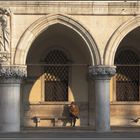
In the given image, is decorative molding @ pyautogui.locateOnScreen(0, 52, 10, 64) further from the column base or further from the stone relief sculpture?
the column base

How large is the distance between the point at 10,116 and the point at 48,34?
4494 millimetres

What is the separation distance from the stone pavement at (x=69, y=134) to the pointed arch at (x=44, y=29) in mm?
2710

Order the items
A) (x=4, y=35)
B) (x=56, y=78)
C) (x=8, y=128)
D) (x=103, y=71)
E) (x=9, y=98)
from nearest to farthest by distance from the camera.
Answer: (x=8, y=128) < (x=9, y=98) < (x=4, y=35) < (x=103, y=71) < (x=56, y=78)

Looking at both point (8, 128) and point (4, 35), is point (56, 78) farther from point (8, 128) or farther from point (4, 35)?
point (8, 128)

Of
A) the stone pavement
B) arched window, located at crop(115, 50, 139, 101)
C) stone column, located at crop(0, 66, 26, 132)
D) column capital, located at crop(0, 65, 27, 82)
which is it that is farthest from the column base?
arched window, located at crop(115, 50, 139, 101)

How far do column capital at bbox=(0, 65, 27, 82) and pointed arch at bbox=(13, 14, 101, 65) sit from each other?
24 centimetres

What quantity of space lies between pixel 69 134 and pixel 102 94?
9.11 ft

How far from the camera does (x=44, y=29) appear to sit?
2553 cm

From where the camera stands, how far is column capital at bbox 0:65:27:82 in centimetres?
2491

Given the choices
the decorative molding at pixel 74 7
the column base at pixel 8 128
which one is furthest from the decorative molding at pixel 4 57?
the column base at pixel 8 128

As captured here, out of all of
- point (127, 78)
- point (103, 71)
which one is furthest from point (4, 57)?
point (127, 78)

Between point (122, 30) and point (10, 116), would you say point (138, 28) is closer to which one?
point (122, 30)

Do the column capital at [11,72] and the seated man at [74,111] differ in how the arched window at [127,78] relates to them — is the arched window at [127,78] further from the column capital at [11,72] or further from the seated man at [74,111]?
the column capital at [11,72]

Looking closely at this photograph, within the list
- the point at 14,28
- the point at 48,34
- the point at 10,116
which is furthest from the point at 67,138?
the point at 48,34
